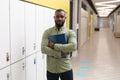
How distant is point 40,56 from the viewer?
3857mm

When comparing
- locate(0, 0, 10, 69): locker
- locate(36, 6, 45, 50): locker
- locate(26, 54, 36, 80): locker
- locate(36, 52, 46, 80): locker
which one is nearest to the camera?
locate(0, 0, 10, 69): locker

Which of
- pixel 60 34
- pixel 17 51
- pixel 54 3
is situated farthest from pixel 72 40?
pixel 54 3

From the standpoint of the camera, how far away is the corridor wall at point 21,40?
2.44 metres

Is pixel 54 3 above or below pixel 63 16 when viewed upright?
above

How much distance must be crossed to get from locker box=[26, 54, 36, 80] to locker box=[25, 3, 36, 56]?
11cm

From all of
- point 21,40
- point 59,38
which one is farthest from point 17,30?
point 59,38

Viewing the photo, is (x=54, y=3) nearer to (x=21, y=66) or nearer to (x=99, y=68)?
(x=21, y=66)

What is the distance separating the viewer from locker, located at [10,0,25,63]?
2.64 m

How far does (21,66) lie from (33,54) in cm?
53

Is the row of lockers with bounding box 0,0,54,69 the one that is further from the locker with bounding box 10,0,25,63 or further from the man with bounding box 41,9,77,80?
the man with bounding box 41,9,77,80

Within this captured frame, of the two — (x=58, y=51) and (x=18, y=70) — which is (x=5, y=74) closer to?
(x=18, y=70)

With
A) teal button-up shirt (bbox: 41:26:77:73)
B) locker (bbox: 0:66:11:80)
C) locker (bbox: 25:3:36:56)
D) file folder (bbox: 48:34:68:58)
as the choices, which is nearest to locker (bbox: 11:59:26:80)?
locker (bbox: 0:66:11:80)

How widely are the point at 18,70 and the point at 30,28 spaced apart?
2.47ft

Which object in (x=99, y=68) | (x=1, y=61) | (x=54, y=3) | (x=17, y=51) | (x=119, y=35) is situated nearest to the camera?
(x=1, y=61)
